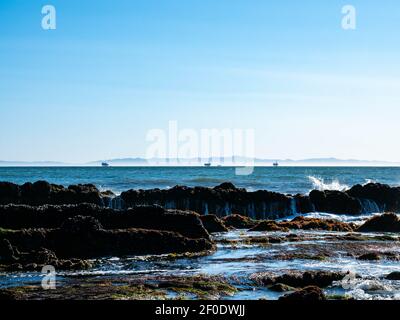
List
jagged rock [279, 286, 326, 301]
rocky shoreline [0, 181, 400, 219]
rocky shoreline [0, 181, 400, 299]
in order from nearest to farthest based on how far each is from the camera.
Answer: jagged rock [279, 286, 326, 301]
rocky shoreline [0, 181, 400, 299]
rocky shoreline [0, 181, 400, 219]

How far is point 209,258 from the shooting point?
21.5 meters

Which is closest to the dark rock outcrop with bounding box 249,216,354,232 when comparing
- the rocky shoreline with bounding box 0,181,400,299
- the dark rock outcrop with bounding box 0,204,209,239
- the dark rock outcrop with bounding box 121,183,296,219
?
the rocky shoreline with bounding box 0,181,400,299

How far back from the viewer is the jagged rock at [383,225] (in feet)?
109

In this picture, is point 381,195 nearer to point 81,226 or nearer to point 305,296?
point 81,226

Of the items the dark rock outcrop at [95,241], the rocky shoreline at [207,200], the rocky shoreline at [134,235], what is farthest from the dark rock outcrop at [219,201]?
the dark rock outcrop at [95,241]

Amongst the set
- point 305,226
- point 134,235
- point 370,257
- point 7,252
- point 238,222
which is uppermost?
point 134,235

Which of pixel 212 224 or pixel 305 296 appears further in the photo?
pixel 212 224

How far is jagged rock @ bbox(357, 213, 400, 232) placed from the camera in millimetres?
33125

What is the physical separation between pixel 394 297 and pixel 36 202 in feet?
96.6

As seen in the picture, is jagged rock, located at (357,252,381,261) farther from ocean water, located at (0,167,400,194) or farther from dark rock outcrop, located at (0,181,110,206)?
ocean water, located at (0,167,400,194)

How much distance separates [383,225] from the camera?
33.4 metres

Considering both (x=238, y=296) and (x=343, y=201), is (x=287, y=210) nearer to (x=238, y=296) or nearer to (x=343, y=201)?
(x=343, y=201)

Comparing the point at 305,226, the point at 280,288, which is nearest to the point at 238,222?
the point at 305,226
